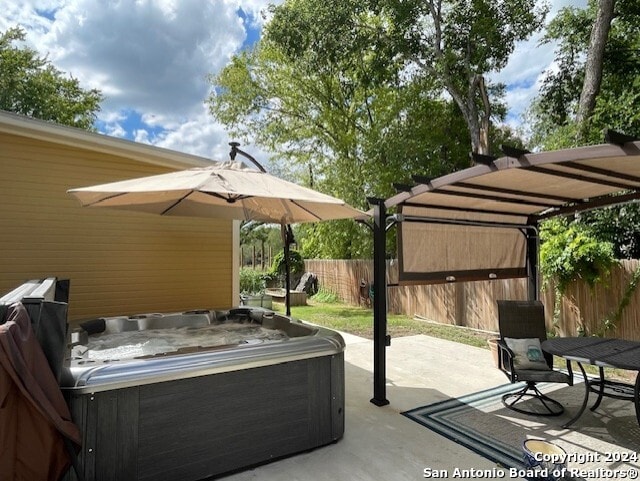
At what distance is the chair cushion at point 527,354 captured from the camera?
402 cm

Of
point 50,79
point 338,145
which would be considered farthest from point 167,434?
point 50,79

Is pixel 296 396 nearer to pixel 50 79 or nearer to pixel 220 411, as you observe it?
pixel 220 411

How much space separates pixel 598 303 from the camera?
246 inches

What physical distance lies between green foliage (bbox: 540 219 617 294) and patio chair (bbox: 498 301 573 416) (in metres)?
2.54

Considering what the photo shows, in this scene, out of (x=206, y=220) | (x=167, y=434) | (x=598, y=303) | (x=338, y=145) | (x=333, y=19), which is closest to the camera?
(x=167, y=434)

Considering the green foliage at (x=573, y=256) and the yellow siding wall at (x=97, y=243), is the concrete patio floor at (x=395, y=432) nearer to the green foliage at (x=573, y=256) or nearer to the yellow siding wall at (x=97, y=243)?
the green foliage at (x=573, y=256)

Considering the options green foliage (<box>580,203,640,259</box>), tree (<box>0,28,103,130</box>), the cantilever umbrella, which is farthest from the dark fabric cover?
tree (<box>0,28,103,130</box>)

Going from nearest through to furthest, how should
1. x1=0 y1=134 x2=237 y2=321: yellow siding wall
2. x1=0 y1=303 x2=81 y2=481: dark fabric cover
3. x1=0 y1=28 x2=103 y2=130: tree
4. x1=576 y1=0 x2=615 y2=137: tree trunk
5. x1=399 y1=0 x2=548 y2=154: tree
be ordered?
x1=0 y1=303 x2=81 y2=481: dark fabric cover < x1=0 y1=134 x2=237 y2=321: yellow siding wall < x1=576 y1=0 x2=615 y2=137: tree trunk < x1=399 y1=0 x2=548 y2=154: tree < x1=0 y1=28 x2=103 y2=130: tree

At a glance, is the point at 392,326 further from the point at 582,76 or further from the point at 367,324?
the point at 582,76

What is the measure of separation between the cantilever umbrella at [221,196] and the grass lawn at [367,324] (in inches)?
150

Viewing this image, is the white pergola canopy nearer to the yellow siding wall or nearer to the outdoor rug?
the outdoor rug

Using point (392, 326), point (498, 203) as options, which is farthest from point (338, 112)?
point (498, 203)

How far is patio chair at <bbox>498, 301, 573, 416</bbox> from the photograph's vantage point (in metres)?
3.71

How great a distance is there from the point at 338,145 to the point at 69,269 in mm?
11243
